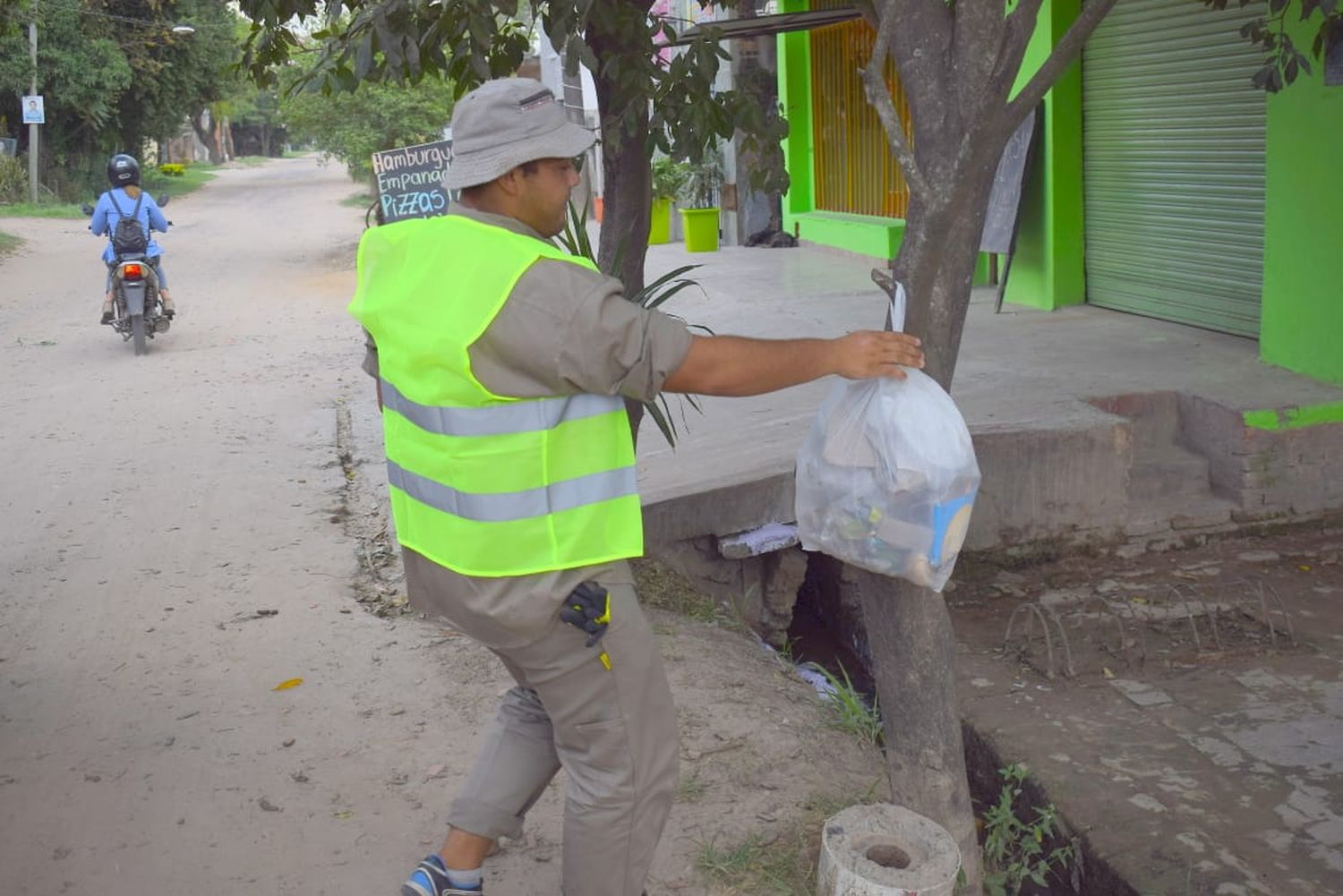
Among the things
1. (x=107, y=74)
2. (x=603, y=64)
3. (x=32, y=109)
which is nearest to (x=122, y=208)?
(x=603, y=64)

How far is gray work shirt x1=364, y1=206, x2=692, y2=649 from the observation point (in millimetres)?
2414

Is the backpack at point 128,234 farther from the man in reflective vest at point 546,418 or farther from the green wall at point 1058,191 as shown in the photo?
the man in reflective vest at point 546,418

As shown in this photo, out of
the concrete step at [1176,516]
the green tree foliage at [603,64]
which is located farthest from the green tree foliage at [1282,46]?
the green tree foliage at [603,64]

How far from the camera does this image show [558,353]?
241 centimetres

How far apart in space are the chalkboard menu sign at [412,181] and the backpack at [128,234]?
6.63 m

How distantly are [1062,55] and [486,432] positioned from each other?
60.3 inches

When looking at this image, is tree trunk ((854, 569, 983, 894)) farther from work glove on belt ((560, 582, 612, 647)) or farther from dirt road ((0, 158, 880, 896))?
work glove on belt ((560, 582, 612, 647))

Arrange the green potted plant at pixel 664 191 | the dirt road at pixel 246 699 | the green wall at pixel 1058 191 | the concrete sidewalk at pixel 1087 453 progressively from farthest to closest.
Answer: the green potted plant at pixel 664 191, the green wall at pixel 1058 191, the concrete sidewalk at pixel 1087 453, the dirt road at pixel 246 699

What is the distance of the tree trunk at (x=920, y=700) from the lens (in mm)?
3188

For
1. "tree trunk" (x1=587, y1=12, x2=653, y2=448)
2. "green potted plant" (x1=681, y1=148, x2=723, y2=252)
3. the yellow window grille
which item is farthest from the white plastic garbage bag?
"green potted plant" (x1=681, y1=148, x2=723, y2=252)

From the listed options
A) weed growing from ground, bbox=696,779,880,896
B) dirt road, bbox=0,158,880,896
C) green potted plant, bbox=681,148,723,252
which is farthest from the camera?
green potted plant, bbox=681,148,723,252

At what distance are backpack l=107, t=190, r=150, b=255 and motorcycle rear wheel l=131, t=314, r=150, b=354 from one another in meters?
0.57

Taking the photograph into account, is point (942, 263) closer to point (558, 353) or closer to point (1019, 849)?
point (558, 353)

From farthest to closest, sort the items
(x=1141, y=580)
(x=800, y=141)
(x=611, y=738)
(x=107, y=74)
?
(x=107, y=74) → (x=800, y=141) → (x=1141, y=580) → (x=611, y=738)
